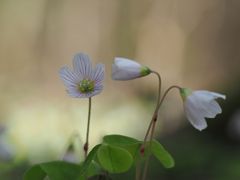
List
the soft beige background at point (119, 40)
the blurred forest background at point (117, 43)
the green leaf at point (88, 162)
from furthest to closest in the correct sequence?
the soft beige background at point (119, 40) → the blurred forest background at point (117, 43) → the green leaf at point (88, 162)

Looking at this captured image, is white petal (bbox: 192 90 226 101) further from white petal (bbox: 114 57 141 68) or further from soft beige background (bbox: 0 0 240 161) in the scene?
soft beige background (bbox: 0 0 240 161)

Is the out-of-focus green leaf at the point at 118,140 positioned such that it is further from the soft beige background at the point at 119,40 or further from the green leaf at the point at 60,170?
the soft beige background at the point at 119,40

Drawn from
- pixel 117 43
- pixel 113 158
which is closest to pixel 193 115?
pixel 113 158

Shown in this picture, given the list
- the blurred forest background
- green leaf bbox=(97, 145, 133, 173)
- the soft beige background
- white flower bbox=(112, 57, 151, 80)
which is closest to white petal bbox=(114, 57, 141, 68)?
white flower bbox=(112, 57, 151, 80)

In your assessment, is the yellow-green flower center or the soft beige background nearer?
the yellow-green flower center

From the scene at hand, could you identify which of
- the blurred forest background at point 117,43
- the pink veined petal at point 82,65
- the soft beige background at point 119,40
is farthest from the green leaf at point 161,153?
the soft beige background at point 119,40

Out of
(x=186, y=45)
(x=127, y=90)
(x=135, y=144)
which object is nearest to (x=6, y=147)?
(x=135, y=144)
